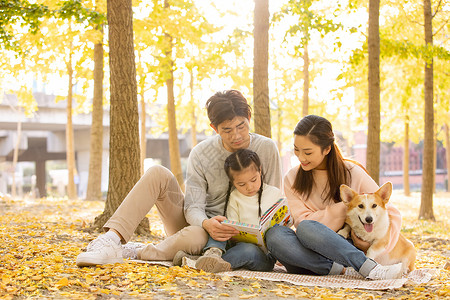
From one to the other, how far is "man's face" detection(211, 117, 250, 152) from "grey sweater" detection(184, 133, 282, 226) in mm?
150

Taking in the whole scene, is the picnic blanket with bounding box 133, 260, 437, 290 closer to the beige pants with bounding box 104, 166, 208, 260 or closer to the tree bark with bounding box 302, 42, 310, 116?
the beige pants with bounding box 104, 166, 208, 260

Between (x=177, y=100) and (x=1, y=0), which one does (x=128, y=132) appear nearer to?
(x=1, y=0)

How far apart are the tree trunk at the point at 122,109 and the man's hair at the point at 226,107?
226 centimetres

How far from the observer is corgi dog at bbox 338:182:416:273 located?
13.4ft

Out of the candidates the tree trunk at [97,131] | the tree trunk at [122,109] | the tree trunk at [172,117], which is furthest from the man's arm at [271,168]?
the tree trunk at [97,131]

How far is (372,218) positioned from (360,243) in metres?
0.30

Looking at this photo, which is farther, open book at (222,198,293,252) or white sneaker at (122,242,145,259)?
white sneaker at (122,242,145,259)

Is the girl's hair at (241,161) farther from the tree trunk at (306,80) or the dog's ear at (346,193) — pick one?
the tree trunk at (306,80)

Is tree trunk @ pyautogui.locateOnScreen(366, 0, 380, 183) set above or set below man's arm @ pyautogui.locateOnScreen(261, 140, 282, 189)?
above

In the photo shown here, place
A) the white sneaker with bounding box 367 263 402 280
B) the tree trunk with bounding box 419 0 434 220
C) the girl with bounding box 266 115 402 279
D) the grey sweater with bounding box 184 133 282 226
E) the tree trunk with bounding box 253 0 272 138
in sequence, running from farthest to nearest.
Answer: the tree trunk with bounding box 419 0 434 220 → the tree trunk with bounding box 253 0 272 138 → the grey sweater with bounding box 184 133 282 226 → the girl with bounding box 266 115 402 279 → the white sneaker with bounding box 367 263 402 280

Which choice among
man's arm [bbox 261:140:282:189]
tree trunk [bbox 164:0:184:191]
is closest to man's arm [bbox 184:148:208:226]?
man's arm [bbox 261:140:282:189]

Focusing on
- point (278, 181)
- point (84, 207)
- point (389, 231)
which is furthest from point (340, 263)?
point (84, 207)

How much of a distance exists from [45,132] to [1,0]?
2311 centimetres

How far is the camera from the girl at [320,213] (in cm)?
396
